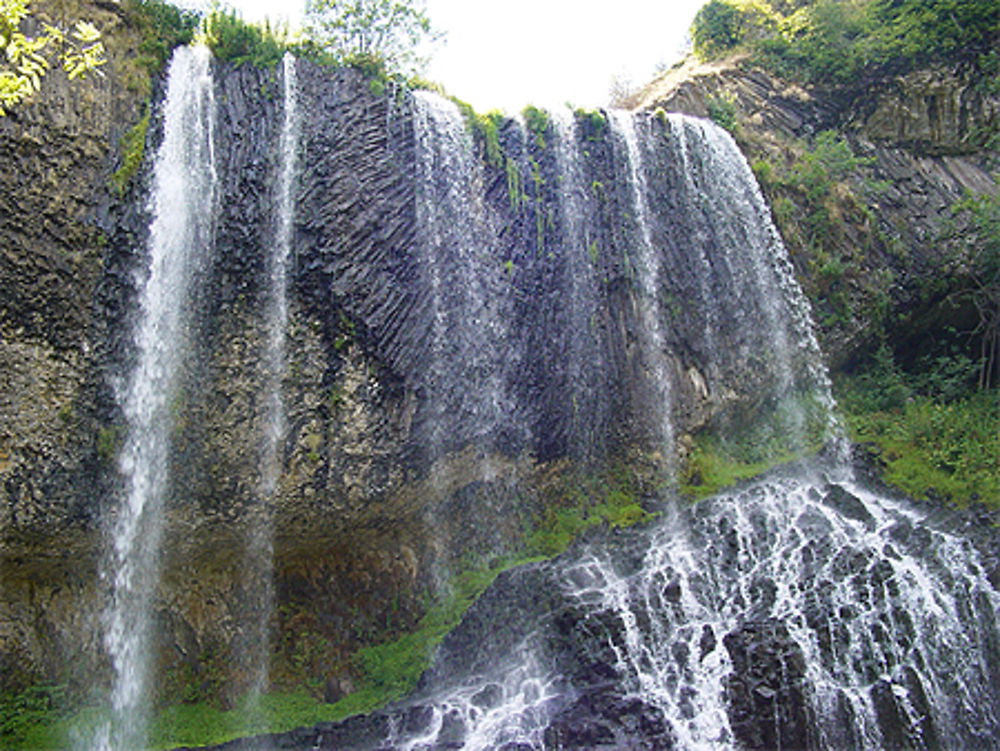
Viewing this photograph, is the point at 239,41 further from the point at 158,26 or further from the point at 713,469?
the point at 713,469

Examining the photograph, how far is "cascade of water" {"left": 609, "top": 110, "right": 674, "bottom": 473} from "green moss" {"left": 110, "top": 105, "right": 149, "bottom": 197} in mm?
7732

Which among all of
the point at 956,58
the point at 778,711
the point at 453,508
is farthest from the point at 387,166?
the point at 956,58

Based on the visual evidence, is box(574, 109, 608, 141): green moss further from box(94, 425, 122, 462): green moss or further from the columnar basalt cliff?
box(94, 425, 122, 462): green moss

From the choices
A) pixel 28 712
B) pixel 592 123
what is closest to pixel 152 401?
pixel 28 712

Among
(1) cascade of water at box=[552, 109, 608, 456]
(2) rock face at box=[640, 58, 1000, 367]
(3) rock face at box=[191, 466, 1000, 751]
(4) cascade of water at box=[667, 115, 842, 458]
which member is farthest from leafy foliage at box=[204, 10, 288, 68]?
(2) rock face at box=[640, 58, 1000, 367]

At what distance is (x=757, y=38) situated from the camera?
1731 centimetres

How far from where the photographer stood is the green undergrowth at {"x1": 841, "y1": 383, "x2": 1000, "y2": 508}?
412 inches

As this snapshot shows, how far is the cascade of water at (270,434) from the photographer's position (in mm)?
9203

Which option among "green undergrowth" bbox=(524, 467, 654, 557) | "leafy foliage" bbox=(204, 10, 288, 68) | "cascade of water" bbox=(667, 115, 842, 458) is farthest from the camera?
"cascade of water" bbox=(667, 115, 842, 458)

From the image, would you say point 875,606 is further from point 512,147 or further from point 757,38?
point 757,38

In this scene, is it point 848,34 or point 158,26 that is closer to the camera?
point 158,26

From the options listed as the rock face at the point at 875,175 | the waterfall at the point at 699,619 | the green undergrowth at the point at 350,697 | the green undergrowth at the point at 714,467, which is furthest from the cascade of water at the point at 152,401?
the rock face at the point at 875,175

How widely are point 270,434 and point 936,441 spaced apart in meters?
10.4

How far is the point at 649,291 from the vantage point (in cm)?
1250
